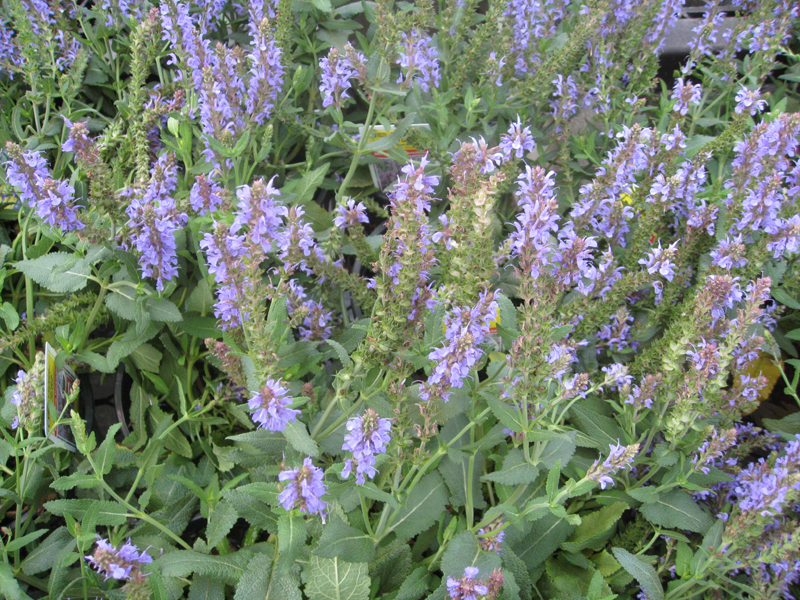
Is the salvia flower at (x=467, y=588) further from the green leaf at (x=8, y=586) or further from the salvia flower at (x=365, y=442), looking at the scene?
the green leaf at (x=8, y=586)

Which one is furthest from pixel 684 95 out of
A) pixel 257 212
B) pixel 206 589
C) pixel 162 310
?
pixel 206 589

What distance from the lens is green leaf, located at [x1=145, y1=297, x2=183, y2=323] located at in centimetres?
170

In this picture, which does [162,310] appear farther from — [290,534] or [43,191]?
[290,534]

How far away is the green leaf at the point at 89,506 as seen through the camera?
1.53 m

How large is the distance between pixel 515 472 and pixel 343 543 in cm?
44

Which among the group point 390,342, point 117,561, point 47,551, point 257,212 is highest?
point 257,212

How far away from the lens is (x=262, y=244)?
1.28 meters

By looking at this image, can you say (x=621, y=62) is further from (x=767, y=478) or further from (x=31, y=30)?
(x=31, y=30)

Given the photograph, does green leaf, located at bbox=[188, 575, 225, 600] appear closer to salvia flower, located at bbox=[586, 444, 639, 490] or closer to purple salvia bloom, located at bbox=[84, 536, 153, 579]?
purple salvia bloom, located at bbox=[84, 536, 153, 579]

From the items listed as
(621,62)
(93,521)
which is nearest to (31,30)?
(93,521)

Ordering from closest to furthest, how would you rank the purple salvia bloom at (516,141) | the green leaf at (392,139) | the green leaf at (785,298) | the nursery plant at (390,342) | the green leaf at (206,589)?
the nursery plant at (390,342) → the green leaf at (206,589) → the purple salvia bloom at (516,141) → the green leaf at (785,298) → the green leaf at (392,139)

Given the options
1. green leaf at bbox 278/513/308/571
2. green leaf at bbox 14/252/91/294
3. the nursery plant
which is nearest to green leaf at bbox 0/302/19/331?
the nursery plant

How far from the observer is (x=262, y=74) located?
1914 millimetres

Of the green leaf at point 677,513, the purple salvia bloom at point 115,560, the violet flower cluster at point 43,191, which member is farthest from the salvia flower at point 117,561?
the green leaf at point 677,513
